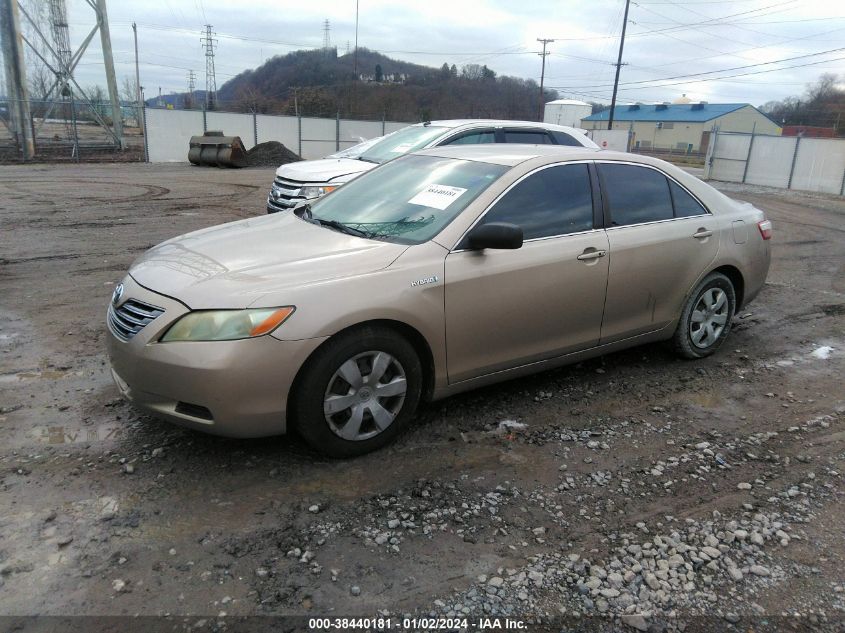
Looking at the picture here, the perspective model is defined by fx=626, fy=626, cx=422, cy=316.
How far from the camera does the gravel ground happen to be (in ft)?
8.18

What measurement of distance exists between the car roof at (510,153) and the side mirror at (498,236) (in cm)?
71

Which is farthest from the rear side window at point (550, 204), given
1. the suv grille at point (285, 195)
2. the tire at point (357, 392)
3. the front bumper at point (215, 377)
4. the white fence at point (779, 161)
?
the white fence at point (779, 161)

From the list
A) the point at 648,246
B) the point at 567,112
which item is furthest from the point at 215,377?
the point at 567,112

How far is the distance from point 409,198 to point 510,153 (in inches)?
31.5

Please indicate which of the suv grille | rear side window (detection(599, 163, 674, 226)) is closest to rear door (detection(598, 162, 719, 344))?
rear side window (detection(599, 163, 674, 226))

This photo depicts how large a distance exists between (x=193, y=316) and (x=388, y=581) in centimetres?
156

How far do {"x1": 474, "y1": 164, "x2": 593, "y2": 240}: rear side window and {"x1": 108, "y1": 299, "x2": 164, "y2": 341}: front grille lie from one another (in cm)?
195

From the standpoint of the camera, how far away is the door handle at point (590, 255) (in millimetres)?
4117

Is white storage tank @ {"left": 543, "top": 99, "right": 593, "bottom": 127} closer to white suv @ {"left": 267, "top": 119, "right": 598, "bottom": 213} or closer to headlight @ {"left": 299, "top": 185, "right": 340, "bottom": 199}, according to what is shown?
white suv @ {"left": 267, "top": 119, "right": 598, "bottom": 213}

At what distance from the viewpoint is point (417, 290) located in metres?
3.45

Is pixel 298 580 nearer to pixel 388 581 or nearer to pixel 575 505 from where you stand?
pixel 388 581

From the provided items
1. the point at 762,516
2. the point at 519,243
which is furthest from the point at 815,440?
the point at 519,243

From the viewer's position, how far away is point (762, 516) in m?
3.08

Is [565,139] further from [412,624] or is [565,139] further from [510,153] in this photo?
[412,624]
